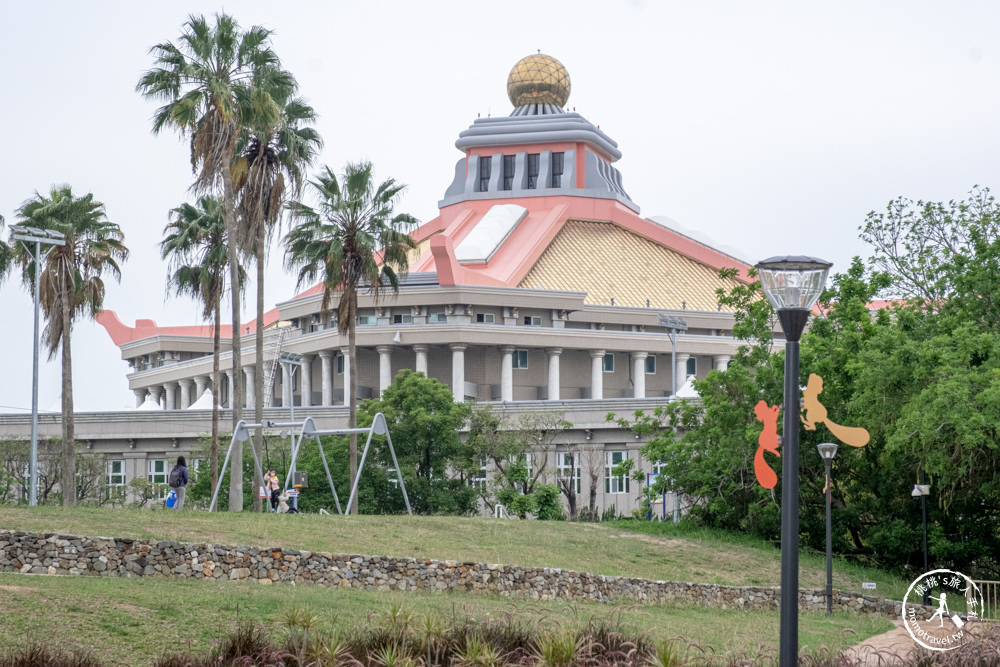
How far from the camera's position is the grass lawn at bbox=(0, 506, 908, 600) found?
21653mm

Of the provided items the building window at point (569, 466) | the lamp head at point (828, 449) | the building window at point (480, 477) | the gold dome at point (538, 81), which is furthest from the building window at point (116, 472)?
the gold dome at point (538, 81)

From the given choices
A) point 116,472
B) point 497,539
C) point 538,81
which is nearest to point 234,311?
point 497,539

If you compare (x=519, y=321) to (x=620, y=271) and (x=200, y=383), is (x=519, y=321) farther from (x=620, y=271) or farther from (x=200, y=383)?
(x=200, y=383)

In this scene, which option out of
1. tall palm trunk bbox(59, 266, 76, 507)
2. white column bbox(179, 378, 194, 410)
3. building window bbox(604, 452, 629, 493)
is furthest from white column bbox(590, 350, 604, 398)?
tall palm trunk bbox(59, 266, 76, 507)

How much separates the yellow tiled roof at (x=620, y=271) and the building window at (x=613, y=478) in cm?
1753

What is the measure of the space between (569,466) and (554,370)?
Answer: 44.6 ft

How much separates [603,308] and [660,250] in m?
10.7

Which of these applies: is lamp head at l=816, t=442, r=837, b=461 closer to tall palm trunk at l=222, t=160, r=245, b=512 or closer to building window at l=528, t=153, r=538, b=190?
tall palm trunk at l=222, t=160, r=245, b=512

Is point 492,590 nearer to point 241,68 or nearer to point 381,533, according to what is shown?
point 381,533

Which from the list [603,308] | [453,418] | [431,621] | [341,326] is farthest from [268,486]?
[603,308]

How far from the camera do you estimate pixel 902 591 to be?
2989cm

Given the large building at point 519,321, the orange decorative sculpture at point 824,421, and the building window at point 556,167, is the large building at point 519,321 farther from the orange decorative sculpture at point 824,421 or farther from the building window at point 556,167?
the orange decorative sculpture at point 824,421

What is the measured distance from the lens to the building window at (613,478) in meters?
49.8

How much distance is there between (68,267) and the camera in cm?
3722
